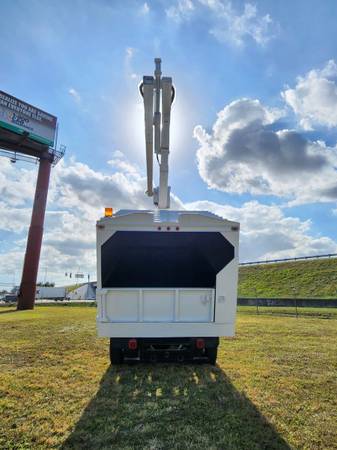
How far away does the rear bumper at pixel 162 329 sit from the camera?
5.28m

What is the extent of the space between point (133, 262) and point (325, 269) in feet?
125

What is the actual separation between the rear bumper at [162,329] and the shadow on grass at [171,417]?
29.0 inches

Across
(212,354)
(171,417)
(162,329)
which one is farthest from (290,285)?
(171,417)

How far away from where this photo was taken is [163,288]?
17.8ft

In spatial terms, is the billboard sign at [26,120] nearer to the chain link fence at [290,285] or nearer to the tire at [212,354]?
the chain link fence at [290,285]

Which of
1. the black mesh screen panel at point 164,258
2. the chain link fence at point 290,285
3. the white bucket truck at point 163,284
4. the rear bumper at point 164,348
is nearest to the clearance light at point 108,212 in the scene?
the white bucket truck at point 163,284

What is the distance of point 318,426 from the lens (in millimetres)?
3623

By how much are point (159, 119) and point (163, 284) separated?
13.2 ft

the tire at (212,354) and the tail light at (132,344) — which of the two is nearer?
the tail light at (132,344)

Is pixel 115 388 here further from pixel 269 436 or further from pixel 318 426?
pixel 318 426

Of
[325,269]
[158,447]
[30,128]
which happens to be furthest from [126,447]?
[325,269]

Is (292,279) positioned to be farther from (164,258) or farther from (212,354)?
(164,258)

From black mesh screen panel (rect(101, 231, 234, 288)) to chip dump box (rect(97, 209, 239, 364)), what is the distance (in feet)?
0.06

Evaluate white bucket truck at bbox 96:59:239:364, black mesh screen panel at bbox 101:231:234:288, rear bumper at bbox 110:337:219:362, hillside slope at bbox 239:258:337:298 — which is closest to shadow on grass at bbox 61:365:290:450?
rear bumper at bbox 110:337:219:362
